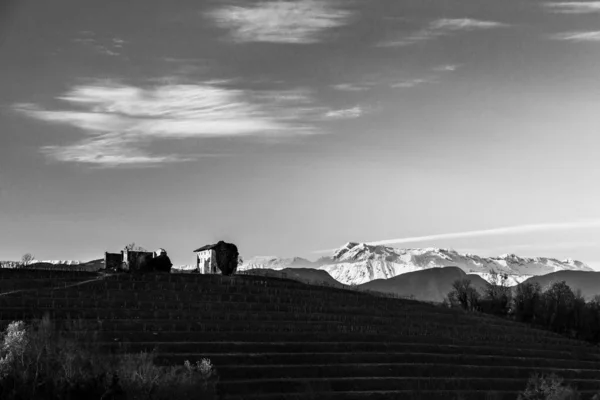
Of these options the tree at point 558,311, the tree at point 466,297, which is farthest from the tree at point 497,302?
the tree at point 558,311

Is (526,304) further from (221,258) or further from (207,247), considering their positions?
(207,247)

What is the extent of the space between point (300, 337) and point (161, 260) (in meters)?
48.0

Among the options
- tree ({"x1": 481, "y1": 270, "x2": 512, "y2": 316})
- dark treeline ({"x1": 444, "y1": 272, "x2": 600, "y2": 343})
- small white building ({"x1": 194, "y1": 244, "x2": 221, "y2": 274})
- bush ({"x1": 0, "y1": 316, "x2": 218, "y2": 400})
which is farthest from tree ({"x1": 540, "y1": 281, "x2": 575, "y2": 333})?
bush ({"x1": 0, "y1": 316, "x2": 218, "y2": 400})

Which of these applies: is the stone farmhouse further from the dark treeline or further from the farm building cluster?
the dark treeline

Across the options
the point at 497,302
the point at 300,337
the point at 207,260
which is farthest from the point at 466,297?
the point at 300,337

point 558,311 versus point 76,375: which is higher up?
point 558,311

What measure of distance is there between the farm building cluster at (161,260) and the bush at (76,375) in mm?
61424

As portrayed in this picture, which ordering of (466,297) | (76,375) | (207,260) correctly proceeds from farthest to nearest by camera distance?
(466,297) → (207,260) → (76,375)

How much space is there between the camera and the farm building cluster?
429 ft

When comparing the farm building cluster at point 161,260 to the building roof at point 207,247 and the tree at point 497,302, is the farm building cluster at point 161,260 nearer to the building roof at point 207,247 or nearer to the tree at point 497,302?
the building roof at point 207,247

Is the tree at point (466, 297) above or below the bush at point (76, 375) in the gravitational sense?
above

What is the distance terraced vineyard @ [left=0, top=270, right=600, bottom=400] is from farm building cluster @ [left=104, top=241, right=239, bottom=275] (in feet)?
31.6

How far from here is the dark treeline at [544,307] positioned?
154m

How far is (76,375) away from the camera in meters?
62.3
